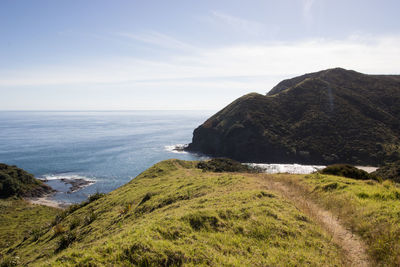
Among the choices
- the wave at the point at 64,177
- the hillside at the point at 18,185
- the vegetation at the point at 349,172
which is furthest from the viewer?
the wave at the point at 64,177

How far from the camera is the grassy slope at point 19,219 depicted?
98.9ft

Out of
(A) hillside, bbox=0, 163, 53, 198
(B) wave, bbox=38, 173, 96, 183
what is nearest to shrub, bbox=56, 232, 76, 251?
(A) hillside, bbox=0, 163, 53, 198

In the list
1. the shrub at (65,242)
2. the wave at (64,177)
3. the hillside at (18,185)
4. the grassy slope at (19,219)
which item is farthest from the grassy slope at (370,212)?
the wave at (64,177)

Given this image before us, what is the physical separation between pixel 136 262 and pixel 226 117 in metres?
114

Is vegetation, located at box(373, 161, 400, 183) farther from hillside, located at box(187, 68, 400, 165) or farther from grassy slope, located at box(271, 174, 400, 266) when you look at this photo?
hillside, located at box(187, 68, 400, 165)

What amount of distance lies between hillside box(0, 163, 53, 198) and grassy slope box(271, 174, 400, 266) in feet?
236

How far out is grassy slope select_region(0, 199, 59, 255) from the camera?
3014 cm

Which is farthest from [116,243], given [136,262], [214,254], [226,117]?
[226,117]

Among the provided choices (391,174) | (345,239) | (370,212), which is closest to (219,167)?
(370,212)

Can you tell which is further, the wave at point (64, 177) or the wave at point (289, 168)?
the wave at point (289, 168)

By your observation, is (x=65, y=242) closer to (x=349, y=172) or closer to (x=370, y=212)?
(x=370, y=212)

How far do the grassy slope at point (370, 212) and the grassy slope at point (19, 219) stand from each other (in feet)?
114

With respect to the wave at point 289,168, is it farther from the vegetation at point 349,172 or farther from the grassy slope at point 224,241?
the grassy slope at point 224,241

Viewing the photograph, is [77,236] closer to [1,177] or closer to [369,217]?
[369,217]
